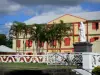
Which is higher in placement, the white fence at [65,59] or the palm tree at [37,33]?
the palm tree at [37,33]

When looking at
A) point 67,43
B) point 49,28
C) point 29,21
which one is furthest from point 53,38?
point 29,21

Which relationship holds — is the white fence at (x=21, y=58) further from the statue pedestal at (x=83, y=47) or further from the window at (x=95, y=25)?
the window at (x=95, y=25)

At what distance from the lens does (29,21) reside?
78.4 m

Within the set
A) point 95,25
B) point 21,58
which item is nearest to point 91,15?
point 95,25

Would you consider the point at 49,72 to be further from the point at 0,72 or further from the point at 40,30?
the point at 40,30

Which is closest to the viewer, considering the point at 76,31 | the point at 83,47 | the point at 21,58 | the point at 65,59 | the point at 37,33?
the point at 65,59

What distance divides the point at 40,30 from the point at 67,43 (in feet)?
37.1

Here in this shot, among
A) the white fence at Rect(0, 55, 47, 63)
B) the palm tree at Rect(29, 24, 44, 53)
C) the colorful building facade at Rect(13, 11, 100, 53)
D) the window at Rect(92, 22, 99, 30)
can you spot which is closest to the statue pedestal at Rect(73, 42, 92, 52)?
the white fence at Rect(0, 55, 47, 63)

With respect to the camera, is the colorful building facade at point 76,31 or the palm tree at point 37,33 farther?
the colorful building facade at point 76,31

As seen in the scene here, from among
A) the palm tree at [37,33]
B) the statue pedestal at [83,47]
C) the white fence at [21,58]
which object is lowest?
the white fence at [21,58]

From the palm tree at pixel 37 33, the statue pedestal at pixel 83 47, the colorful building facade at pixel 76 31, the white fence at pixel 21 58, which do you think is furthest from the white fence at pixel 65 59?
the colorful building facade at pixel 76 31

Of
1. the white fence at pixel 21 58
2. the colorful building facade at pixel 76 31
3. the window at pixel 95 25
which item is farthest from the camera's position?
the colorful building facade at pixel 76 31

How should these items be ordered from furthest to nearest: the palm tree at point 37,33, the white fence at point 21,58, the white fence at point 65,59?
1. the palm tree at point 37,33
2. the white fence at point 21,58
3. the white fence at point 65,59

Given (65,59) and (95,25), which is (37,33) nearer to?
(95,25)
